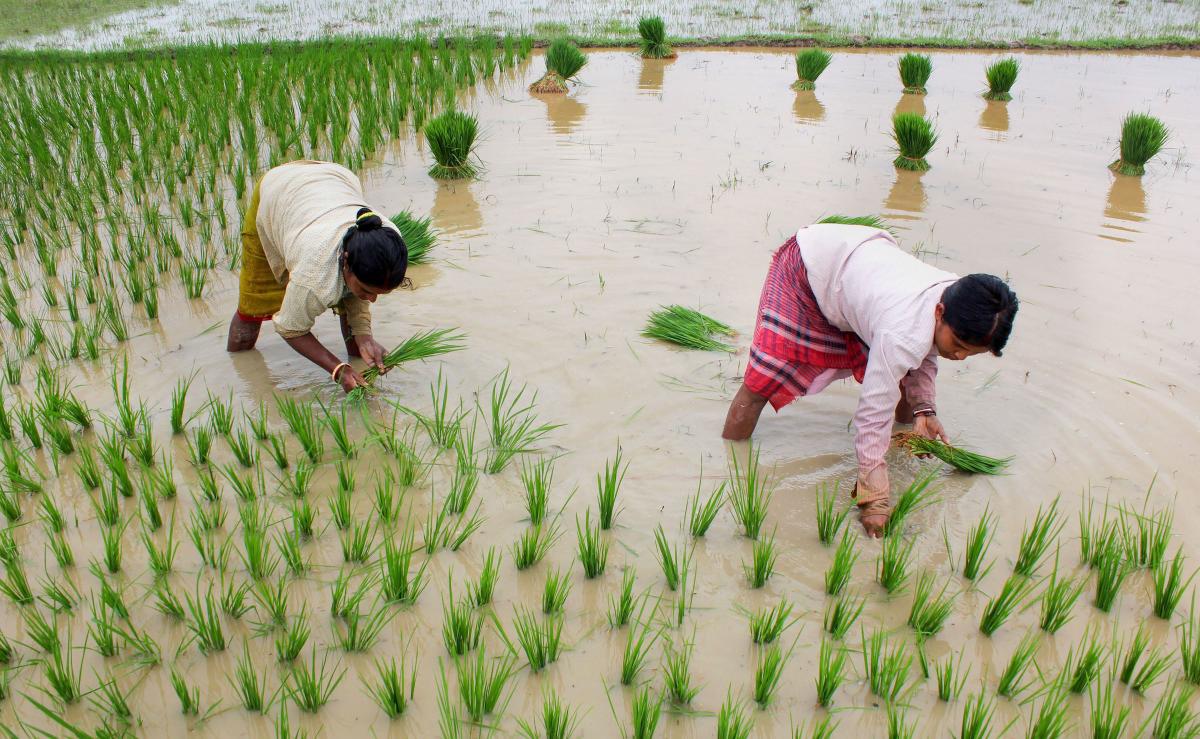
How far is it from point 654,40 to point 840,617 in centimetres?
864

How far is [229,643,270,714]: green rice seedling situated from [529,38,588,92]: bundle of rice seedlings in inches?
274

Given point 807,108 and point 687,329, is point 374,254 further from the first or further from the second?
point 807,108

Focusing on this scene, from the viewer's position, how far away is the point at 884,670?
76.4 inches

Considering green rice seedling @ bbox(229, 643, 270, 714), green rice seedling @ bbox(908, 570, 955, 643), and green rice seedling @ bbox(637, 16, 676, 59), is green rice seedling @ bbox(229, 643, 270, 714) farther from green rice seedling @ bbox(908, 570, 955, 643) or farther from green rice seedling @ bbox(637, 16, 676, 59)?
green rice seedling @ bbox(637, 16, 676, 59)

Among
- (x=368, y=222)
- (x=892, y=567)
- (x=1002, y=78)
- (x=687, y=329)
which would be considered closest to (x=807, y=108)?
(x=1002, y=78)

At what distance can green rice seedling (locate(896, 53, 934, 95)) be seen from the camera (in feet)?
25.6

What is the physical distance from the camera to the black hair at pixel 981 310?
2.10 m

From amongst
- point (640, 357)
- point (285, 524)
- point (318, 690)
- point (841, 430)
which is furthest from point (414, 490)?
point (841, 430)

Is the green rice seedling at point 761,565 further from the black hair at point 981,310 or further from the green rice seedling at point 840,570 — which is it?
the black hair at point 981,310

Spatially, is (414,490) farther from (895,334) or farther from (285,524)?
(895,334)

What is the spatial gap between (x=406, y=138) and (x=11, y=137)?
2.61 metres

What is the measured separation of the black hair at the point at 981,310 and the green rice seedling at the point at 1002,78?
6467mm

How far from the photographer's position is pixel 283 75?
24.6 feet

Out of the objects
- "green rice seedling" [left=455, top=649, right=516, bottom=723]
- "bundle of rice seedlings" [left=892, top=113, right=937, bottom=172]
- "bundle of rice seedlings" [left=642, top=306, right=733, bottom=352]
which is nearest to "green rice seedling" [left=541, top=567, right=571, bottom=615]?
"green rice seedling" [left=455, top=649, right=516, bottom=723]
